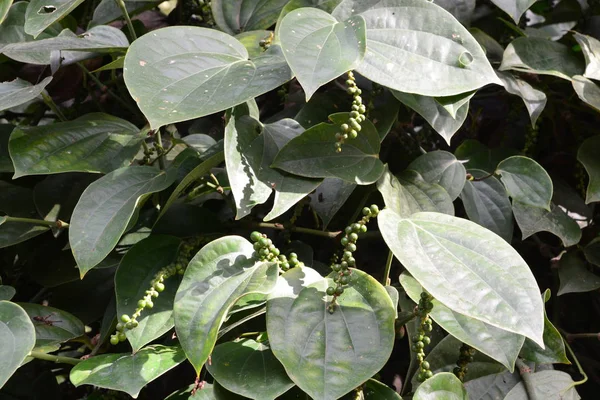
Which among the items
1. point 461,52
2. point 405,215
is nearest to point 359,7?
point 461,52

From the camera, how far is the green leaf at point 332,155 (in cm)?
77

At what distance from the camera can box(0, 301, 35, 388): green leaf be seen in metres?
0.63

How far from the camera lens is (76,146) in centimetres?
85

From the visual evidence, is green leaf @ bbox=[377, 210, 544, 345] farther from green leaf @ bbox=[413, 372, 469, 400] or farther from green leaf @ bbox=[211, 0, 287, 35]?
green leaf @ bbox=[211, 0, 287, 35]

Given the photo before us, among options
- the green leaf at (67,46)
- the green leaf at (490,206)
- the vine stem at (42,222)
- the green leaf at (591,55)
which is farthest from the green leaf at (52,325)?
the green leaf at (591,55)

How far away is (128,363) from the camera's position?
693mm

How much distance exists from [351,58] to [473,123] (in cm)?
54

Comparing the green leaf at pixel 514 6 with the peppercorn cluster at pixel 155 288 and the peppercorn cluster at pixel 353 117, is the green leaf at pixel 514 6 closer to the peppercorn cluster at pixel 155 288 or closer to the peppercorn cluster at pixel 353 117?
the peppercorn cluster at pixel 353 117

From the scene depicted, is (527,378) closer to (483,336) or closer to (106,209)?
(483,336)

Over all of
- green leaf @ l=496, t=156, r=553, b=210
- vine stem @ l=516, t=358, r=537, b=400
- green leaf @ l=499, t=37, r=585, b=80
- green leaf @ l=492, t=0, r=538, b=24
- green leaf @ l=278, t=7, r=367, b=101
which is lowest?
vine stem @ l=516, t=358, r=537, b=400

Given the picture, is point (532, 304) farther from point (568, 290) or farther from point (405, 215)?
point (568, 290)

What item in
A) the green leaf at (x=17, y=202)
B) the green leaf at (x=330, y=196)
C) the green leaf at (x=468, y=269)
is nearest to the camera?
the green leaf at (x=468, y=269)

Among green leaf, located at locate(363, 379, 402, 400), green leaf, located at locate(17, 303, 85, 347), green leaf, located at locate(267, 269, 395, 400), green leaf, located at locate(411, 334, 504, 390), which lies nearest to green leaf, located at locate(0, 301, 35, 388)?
green leaf, located at locate(17, 303, 85, 347)

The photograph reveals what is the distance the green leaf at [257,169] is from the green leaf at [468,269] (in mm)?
115
